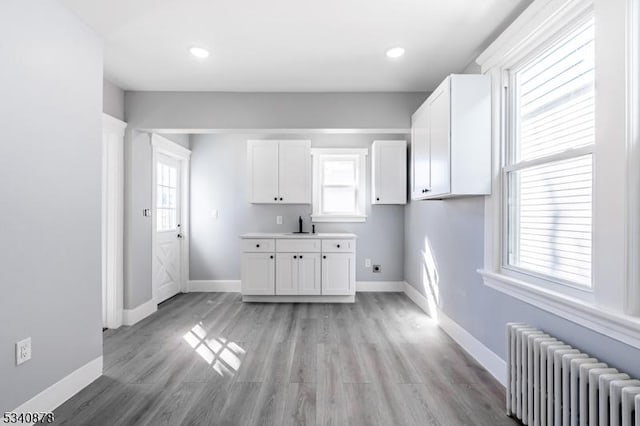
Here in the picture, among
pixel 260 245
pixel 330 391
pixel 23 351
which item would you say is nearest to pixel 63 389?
pixel 23 351

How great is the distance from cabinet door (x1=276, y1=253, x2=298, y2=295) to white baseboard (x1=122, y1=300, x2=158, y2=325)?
1478 millimetres

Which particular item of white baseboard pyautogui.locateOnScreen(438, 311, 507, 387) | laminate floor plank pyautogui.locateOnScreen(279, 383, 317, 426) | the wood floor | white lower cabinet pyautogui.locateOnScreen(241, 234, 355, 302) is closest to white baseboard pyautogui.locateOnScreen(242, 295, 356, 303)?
white lower cabinet pyautogui.locateOnScreen(241, 234, 355, 302)

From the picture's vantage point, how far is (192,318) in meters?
3.57

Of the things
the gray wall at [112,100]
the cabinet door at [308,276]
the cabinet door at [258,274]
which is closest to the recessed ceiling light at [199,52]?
the gray wall at [112,100]

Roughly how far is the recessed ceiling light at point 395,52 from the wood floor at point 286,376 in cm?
248

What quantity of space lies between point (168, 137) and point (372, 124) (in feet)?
8.73

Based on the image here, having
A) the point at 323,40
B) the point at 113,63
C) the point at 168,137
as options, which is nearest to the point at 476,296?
the point at 323,40

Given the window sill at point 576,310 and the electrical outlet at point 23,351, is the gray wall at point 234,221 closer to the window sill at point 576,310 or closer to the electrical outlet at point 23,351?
A: the window sill at point 576,310

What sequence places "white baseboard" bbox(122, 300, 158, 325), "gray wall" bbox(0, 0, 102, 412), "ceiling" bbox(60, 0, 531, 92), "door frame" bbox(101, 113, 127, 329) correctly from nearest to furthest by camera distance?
1. "gray wall" bbox(0, 0, 102, 412)
2. "ceiling" bbox(60, 0, 531, 92)
3. "door frame" bbox(101, 113, 127, 329)
4. "white baseboard" bbox(122, 300, 158, 325)

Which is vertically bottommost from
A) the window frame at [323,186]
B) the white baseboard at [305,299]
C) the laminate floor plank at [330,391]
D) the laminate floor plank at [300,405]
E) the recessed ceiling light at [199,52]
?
the laminate floor plank at [300,405]

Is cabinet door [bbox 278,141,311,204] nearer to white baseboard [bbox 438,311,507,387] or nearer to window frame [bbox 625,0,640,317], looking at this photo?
white baseboard [bbox 438,311,507,387]

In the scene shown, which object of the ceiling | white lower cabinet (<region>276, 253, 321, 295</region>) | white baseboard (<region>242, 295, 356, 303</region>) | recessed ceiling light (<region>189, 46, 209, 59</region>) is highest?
the ceiling

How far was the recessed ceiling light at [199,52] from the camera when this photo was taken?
2.52 m

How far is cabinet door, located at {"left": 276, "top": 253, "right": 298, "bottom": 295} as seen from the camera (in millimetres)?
4121
